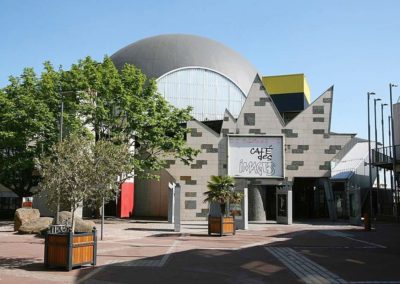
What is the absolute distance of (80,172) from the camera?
14.8m

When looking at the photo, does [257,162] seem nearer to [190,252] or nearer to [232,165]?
[232,165]

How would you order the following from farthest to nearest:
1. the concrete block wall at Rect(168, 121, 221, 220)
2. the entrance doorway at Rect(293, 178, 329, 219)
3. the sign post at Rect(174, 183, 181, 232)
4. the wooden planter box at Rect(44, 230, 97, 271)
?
the entrance doorway at Rect(293, 178, 329, 219), the concrete block wall at Rect(168, 121, 221, 220), the sign post at Rect(174, 183, 181, 232), the wooden planter box at Rect(44, 230, 97, 271)

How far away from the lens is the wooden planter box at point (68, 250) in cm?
1352

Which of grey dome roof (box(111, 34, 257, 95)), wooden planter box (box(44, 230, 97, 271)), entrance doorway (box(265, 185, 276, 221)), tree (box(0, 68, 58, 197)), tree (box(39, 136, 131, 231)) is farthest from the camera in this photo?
grey dome roof (box(111, 34, 257, 95))

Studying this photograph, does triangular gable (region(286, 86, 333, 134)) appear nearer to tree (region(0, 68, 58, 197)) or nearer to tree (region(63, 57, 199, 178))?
tree (region(63, 57, 199, 178))

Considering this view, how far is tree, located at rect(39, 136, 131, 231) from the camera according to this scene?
580 inches

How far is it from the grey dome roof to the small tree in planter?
1660 inches

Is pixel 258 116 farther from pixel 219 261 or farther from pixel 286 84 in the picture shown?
pixel 286 84

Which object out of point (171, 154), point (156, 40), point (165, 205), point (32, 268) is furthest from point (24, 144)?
point (156, 40)

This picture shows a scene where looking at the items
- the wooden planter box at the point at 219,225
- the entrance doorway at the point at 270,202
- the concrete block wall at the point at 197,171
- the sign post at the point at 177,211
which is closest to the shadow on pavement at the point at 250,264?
the wooden planter box at the point at 219,225

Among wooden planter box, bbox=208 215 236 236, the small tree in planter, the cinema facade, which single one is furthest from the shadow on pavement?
the cinema facade

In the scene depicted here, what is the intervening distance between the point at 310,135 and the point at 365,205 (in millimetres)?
12620

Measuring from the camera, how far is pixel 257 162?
1617 inches

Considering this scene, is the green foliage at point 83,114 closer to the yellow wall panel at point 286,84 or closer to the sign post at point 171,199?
the sign post at point 171,199
